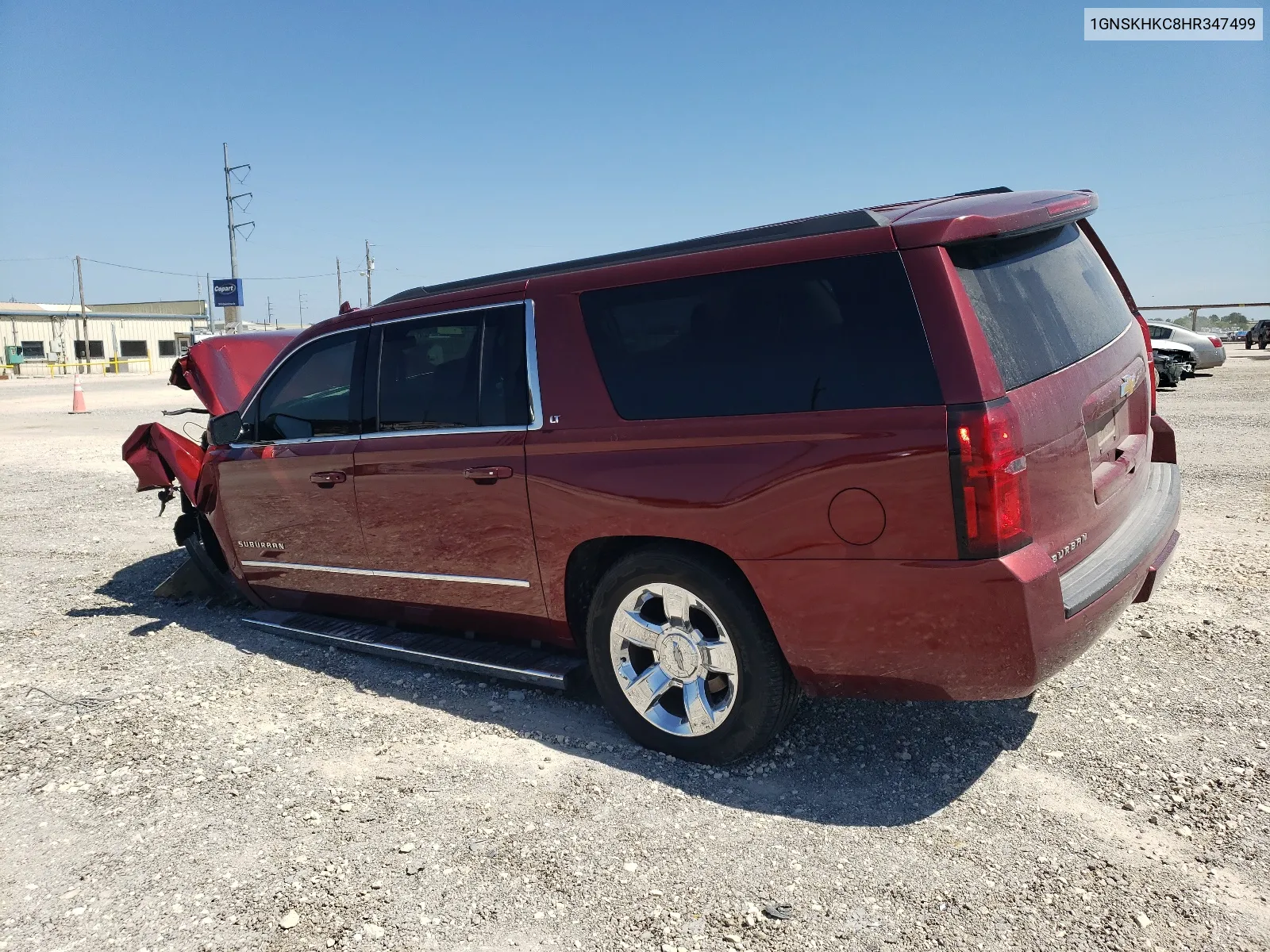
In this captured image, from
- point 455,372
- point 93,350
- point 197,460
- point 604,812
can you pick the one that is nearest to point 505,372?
point 455,372

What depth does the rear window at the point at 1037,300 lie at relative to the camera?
288cm

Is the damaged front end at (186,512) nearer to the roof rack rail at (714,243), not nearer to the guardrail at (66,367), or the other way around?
the roof rack rail at (714,243)

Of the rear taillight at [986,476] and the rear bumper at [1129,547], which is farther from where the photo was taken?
the rear bumper at [1129,547]

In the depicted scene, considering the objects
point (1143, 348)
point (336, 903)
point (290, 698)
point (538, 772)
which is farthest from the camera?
point (290, 698)

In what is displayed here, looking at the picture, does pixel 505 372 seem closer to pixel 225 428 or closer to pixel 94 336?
pixel 225 428

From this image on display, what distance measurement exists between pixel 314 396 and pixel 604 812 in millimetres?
2761

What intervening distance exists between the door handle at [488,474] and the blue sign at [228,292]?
56030 mm

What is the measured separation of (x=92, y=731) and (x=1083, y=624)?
404 cm

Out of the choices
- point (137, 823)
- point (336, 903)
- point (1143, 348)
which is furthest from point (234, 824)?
point (1143, 348)

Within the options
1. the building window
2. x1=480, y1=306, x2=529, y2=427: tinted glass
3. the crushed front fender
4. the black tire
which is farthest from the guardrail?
the black tire

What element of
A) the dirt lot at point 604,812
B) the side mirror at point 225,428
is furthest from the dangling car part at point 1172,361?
the side mirror at point 225,428

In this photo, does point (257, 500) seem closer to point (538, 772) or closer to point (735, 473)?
point (538, 772)

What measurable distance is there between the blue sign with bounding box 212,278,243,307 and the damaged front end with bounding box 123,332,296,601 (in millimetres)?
52762

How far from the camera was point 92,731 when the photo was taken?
402 centimetres
